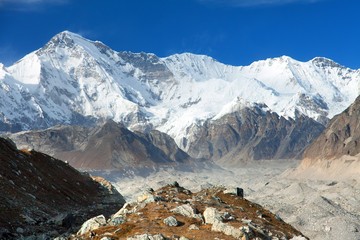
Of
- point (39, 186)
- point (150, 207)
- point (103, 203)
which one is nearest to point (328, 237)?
point (103, 203)

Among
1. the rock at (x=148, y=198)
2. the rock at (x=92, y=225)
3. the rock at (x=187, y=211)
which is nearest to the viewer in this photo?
the rock at (x=92, y=225)

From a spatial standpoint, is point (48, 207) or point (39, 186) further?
point (39, 186)

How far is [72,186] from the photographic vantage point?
104312 millimetres

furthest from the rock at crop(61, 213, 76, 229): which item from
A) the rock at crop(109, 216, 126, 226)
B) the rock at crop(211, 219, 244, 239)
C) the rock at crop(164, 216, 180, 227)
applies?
the rock at crop(211, 219, 244, 239)

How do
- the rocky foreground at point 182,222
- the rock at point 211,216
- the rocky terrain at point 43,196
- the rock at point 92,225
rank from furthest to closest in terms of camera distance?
the rocky terrain at point 43,196 → the rock at point 92,225 → the rock at point 211,216 → the rocky foreground at point 182,222

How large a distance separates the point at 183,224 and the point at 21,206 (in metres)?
31.3

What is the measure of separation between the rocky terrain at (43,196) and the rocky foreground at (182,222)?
9.75m

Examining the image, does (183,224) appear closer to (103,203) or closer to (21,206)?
(21,206)

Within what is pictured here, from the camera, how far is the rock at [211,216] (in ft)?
140

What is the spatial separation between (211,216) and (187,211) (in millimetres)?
2474

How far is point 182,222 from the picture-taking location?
42531 mm

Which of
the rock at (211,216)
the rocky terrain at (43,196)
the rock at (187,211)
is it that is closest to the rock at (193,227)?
the rock at (211,216)

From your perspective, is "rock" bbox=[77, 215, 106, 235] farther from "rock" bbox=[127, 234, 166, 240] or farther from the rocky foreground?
"rock" bbox=[127, 234, 166, 240]

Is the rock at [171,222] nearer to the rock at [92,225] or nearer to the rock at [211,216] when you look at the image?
the rock at [211,216]
